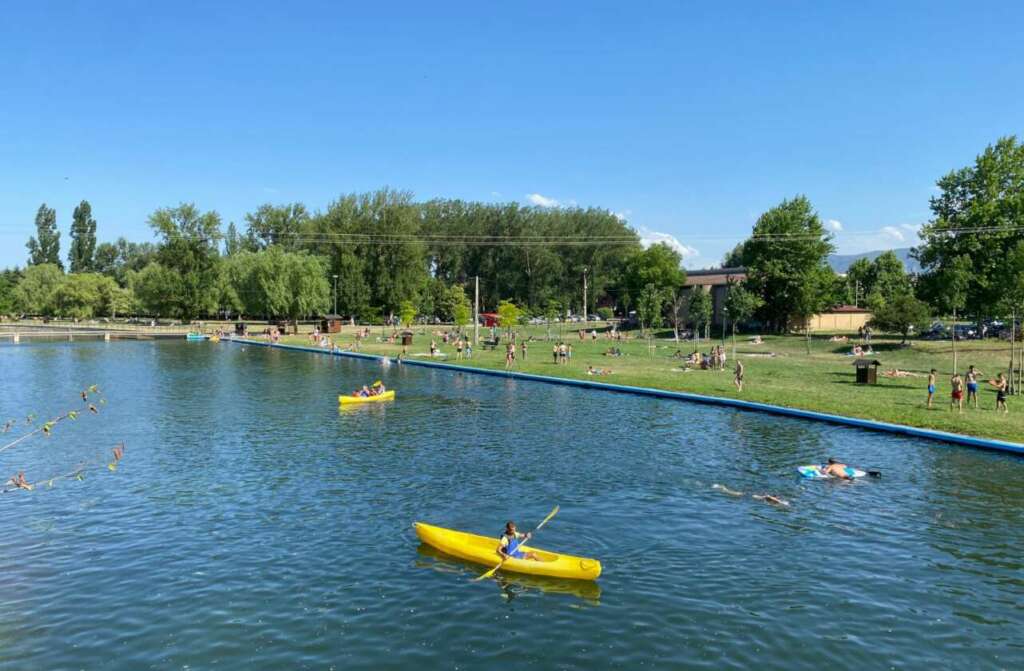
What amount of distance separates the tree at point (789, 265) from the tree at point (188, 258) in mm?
77496

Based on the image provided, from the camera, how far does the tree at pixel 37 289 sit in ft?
414

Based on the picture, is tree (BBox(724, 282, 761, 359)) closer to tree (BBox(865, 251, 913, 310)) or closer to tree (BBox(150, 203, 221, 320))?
tree (BBox(865, 251, 913, 310))

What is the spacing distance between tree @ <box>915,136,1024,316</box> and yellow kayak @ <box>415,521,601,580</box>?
57.3 meters

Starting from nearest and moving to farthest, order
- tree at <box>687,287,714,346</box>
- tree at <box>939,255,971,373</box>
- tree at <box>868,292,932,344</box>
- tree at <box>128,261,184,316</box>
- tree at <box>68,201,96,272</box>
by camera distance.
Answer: tree at <box>868,292,932,344</box> < tree at <box>939,255,971,373</box> < tree at <box>687,287,714,346</box> < tree at <box>128,261,184,316</box> < tree at <box>68,201,96,272</box>

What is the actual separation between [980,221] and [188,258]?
9947 cm

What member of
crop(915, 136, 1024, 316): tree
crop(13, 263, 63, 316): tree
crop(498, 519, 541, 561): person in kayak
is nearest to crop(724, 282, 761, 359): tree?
crop(915, 136, 1024, 316): tree

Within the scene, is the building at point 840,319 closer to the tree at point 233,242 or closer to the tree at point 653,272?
the tree at point 653,272

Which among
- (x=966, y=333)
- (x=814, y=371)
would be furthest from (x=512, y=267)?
(x=814, y=371)

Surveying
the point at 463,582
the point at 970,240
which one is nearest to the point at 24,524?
the point at 463,582

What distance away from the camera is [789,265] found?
78062 mm

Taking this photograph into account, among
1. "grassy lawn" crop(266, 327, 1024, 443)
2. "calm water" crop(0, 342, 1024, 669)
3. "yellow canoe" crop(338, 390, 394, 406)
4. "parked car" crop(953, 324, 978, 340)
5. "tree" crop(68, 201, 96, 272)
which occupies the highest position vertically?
"tree" crop(68, 201, 96, 272)

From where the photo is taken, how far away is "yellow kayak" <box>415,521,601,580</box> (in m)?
14.9

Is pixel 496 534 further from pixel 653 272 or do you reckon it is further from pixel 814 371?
pixel 653 272

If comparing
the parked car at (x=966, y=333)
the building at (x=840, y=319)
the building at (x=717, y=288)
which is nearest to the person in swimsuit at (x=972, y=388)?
the parked car at (x=966, y=333)
